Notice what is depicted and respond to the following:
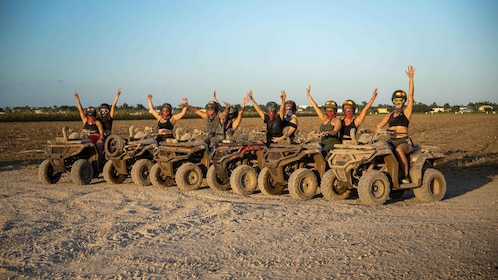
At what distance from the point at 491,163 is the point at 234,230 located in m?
13.2

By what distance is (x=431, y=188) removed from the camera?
38.6ft

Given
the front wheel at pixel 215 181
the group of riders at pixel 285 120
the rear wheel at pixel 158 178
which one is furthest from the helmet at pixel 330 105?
the rear wheel at pixel 158 178

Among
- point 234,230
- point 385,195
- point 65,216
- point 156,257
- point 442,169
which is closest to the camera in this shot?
point 156,257

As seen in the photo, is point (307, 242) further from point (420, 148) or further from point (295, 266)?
point (420, 148)

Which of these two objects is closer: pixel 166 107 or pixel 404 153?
pixel 404 153

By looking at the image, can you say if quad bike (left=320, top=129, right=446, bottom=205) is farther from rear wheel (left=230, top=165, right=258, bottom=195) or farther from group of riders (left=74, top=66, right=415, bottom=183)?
rear wheel (left=230, top=165, right=258, bottom=195)

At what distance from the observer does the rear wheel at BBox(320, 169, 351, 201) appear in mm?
11664

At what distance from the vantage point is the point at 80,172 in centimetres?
1493

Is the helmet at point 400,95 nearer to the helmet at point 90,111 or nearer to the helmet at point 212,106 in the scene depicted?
the helmet at point 212,106

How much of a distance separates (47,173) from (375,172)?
8.94 meters

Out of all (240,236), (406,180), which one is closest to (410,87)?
(406,180)

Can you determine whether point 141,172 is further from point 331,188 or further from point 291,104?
point 331,188

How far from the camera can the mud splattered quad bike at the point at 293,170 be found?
12.0m

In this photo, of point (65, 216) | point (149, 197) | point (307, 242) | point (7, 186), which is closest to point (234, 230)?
point (307, 242)
